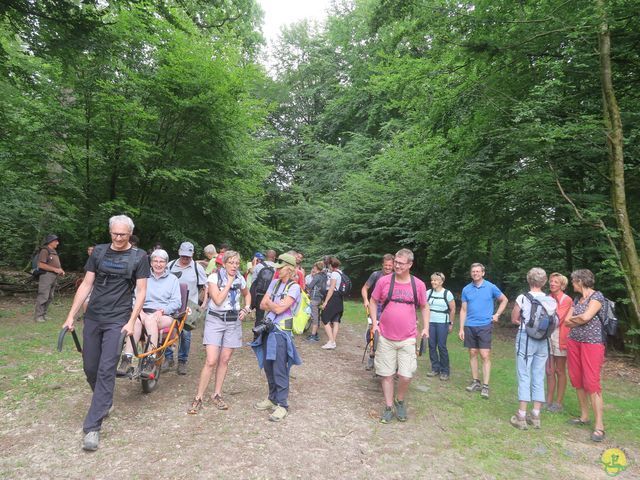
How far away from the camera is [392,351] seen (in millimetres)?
4672

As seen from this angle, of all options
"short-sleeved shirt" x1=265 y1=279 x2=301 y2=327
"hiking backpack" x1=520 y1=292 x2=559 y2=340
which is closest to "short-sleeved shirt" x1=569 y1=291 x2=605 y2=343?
"hiking backpack" x1=520 y1=292 x2=559 y2=340

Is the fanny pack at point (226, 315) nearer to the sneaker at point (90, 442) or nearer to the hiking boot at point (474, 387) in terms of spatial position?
the sneaker at point (90, 442)

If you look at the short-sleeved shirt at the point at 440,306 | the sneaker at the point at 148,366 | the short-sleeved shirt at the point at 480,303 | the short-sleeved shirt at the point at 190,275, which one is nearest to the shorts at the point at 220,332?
the sneaker at the point at 148,366

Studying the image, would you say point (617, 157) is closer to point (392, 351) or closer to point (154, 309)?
point (392, 351)

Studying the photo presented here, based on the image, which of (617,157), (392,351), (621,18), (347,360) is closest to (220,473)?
(392,351)

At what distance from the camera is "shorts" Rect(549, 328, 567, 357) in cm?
529

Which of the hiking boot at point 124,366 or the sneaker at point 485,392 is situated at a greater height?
the hiking boot at point 124,366

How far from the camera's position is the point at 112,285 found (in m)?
3.98

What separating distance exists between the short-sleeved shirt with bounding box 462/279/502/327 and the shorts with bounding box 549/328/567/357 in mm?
781

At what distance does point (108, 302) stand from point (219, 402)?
171cm

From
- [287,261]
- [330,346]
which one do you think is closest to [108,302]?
[287,261]

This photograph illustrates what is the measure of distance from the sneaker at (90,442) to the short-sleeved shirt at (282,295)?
1.91 meters

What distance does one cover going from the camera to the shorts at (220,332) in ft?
15.0

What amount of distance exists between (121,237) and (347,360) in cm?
472
